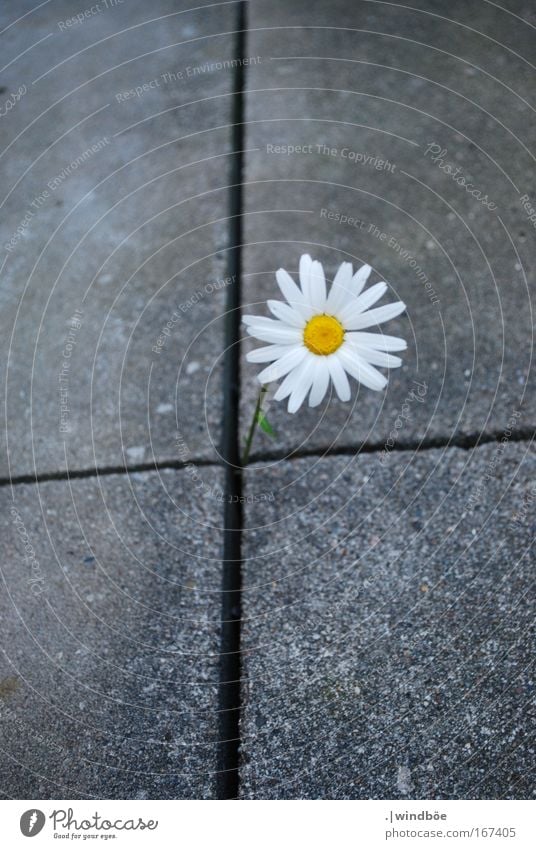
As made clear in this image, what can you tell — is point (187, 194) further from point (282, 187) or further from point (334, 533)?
point (334, 533)

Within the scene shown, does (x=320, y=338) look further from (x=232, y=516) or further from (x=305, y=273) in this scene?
(x=232, y=516)

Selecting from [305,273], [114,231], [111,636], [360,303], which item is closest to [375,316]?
[360,303]

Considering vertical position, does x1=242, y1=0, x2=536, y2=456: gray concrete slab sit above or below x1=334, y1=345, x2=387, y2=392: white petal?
above

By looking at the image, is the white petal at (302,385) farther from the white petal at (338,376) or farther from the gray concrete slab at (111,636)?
the gray concrete slab at (111,636)
